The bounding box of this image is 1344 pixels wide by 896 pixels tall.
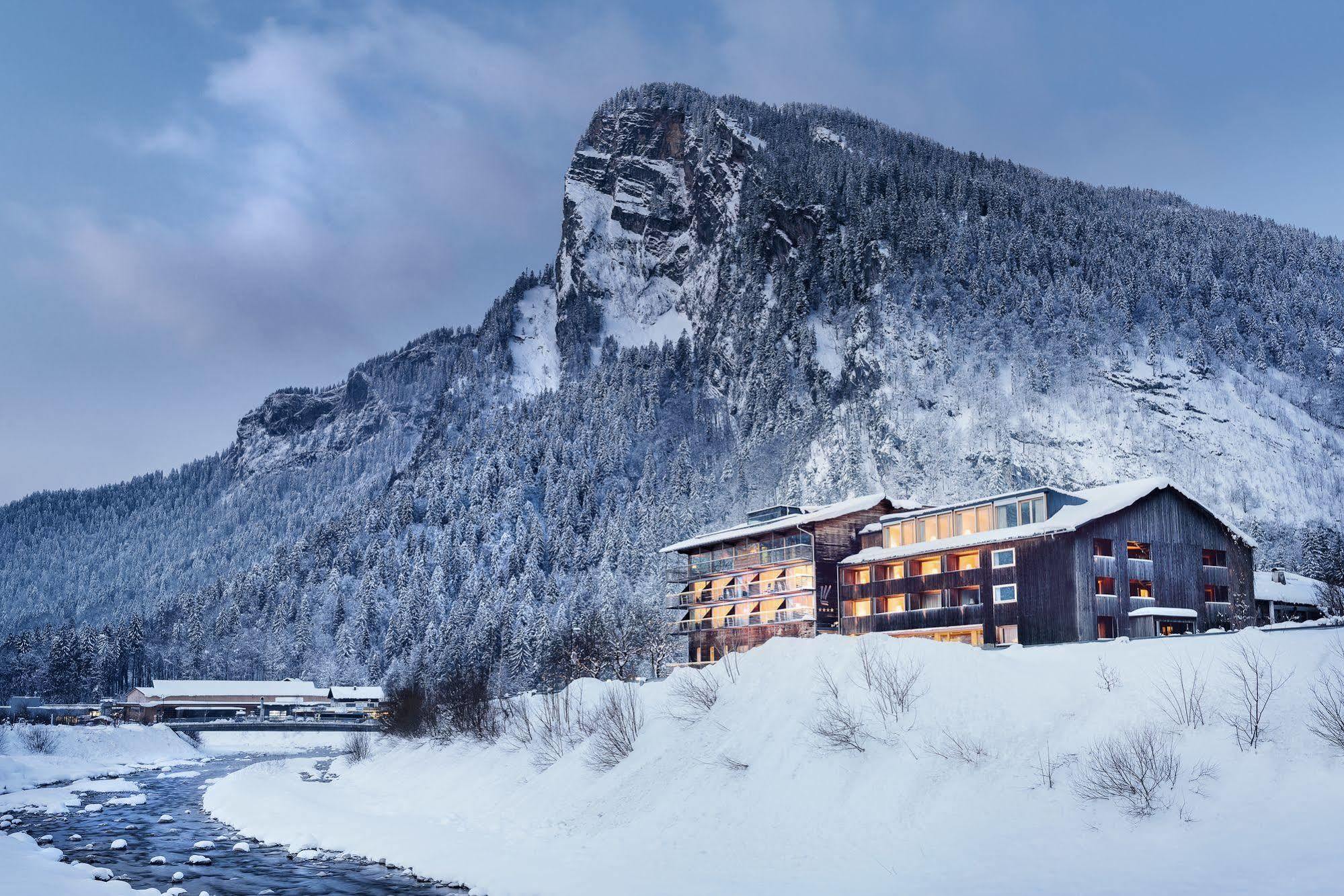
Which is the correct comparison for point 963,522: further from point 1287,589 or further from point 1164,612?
point 1287,589

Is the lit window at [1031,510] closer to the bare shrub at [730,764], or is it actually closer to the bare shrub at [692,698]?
the bare shrub at [692,698]

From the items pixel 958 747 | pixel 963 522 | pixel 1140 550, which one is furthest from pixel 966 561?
pixel 958 747

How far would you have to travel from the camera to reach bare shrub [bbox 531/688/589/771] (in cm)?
5419

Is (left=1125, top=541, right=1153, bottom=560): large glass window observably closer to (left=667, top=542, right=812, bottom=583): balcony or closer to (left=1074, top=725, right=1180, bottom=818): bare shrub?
(left=667, top=542, right=812, bottom=583): balcony

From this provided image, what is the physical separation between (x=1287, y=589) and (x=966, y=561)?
1687 inches

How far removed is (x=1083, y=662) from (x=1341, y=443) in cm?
16575

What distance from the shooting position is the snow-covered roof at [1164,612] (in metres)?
67.4

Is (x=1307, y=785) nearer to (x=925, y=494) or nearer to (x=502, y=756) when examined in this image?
(x=502, y=756)

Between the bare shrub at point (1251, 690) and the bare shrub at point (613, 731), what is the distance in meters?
26.3

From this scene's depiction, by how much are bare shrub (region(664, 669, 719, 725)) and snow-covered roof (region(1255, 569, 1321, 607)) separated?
2455 inches

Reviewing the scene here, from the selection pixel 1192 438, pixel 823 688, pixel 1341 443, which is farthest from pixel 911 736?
pixel 1341 443

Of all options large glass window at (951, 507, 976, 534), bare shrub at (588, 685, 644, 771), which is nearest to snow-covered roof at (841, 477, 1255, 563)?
large glass window at (951, 507, 976, 534)

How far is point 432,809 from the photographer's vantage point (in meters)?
55.0

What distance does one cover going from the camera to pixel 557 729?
56250 millimetres
